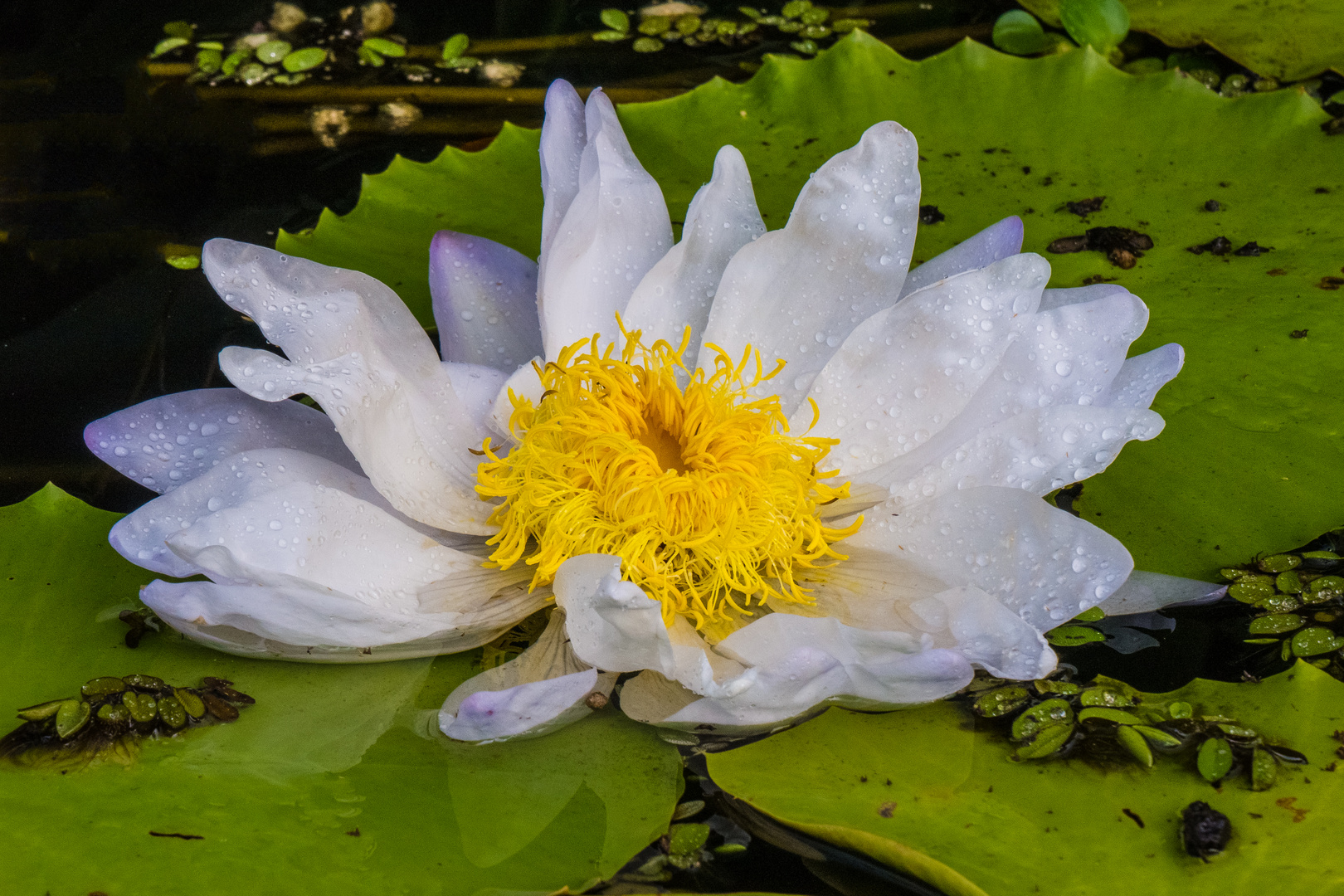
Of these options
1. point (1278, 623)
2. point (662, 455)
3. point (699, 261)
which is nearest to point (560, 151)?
point (699, 261)

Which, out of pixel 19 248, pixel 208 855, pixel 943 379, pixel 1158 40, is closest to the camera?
pixel 208 855

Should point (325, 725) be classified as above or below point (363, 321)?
below

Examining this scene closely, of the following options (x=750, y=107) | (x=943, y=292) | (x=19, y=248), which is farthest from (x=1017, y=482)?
(x=19, y=248)

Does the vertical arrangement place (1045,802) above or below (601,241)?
below

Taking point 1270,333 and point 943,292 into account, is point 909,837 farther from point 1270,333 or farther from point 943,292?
point 1270,333

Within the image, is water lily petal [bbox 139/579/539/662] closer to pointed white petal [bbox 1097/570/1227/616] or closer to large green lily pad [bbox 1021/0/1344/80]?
pointed white petal [bbox 1097/570/1227/616]

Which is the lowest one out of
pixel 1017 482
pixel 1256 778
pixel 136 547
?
pixel 1256 778

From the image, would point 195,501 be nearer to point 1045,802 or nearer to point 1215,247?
point 1045,802

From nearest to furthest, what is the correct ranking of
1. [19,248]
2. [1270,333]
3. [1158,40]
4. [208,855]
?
[208,855] < [1270,333] < [19,248] < [1158,40]
